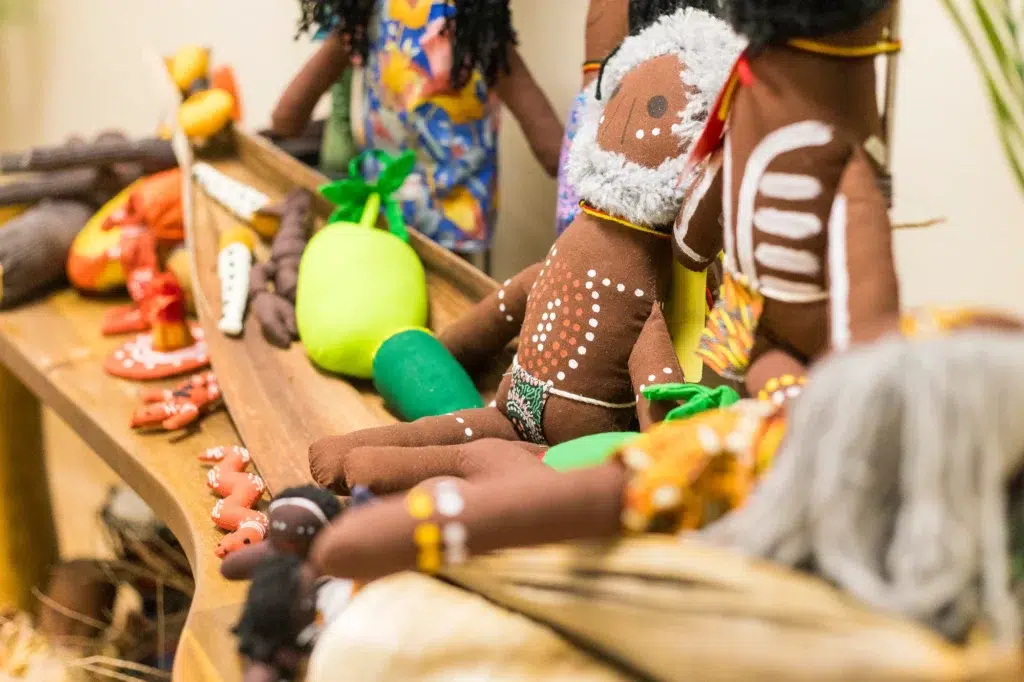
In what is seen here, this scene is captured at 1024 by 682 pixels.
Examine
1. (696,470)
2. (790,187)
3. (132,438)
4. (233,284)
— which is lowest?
(132,438)

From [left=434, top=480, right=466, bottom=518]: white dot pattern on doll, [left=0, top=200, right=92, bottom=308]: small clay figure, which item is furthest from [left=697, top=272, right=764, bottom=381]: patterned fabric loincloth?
[left=0, top=200, right=92, bottom=308]: small clay figure

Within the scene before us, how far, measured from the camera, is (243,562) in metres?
0.60

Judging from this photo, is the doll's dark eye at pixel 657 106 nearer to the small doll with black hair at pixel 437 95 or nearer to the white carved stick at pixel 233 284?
the small doll with black hair at pixel 437 95

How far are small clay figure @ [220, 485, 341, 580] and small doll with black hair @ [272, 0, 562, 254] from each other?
23.3 inches

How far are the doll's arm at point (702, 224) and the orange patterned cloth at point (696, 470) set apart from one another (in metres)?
0.21

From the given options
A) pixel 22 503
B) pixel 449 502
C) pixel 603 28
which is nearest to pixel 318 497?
pixel 449 502

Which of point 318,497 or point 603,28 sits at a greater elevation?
point 603,28

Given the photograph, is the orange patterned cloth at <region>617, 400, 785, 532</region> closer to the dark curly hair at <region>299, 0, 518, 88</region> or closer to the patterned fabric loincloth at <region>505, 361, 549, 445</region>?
the patterned fabric loincloth at <region>505, 361, 549, 445</region>

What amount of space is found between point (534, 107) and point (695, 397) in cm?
56

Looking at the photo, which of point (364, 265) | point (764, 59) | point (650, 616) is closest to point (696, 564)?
point (650, 616)

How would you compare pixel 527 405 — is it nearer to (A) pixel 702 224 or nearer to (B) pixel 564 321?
(B) pixel 564 321

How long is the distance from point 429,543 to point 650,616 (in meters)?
0.11

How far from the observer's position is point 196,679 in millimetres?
583

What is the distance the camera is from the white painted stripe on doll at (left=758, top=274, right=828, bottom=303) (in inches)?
21.4
